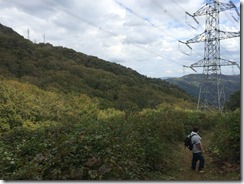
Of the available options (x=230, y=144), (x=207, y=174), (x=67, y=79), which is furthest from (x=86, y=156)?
(x=67, y=79)

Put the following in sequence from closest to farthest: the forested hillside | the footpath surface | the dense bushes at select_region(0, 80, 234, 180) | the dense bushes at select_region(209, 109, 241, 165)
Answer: the dense bushes at select_region(0, 80, 234, 180) < the forested hillside < the footpath surface < the dense bushes at select_region(209, 109, 241, 165)

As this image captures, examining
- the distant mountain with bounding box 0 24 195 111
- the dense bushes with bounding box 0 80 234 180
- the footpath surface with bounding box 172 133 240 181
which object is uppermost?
the distant mountain with bounding box 0 24 195 111

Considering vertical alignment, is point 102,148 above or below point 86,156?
above

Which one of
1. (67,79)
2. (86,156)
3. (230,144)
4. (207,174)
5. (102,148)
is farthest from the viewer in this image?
(67,79)

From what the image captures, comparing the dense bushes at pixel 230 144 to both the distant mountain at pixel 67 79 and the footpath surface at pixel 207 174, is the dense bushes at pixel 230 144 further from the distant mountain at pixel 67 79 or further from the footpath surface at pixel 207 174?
the distant mountain at pixel 67 79

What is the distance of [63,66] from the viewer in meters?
56.3

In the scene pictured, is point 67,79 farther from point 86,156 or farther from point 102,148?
point 86,156

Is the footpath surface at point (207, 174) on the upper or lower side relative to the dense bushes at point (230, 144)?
lower

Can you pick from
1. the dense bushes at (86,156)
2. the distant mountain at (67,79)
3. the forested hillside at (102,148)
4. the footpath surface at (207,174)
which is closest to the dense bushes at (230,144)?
the forested hillside at (102,148)

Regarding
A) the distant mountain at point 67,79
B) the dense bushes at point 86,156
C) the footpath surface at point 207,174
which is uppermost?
the distant mountain at point 67,79

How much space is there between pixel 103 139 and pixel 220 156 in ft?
12.5

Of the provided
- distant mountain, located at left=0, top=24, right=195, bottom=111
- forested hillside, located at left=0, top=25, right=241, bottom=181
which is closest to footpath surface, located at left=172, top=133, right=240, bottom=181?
forested hillside, located at left=0, top=25, right=241, bottom=181

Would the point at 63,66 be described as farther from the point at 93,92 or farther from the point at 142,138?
the point at 142,138

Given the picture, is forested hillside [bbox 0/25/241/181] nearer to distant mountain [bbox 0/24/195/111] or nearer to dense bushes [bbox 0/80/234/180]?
dense bushes [bbox 0/80/234/180]
